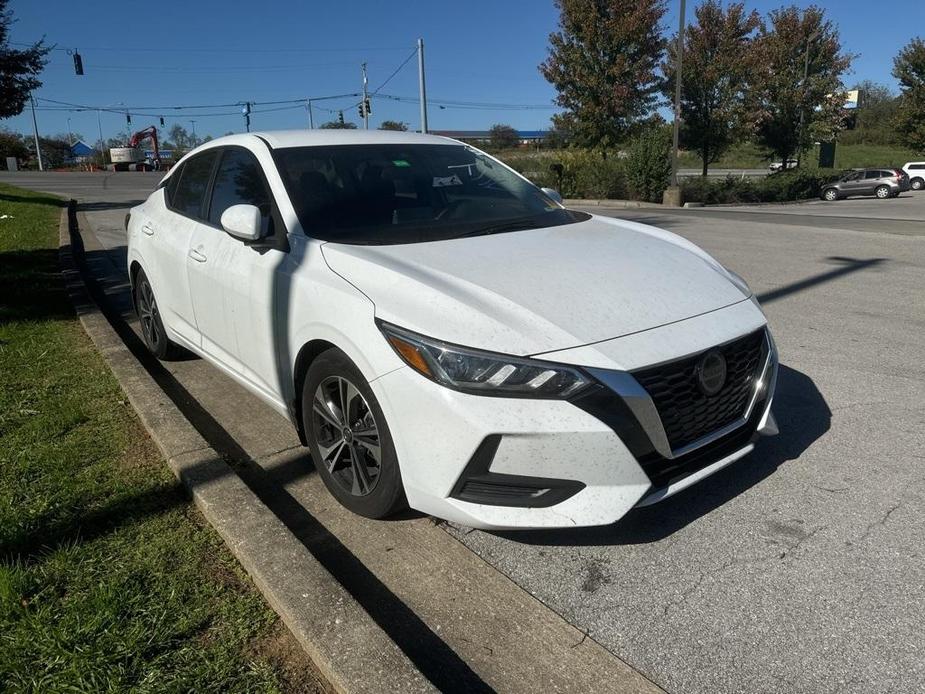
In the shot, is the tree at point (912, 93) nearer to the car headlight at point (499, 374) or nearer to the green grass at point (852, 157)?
the green grass at point (852, 157)

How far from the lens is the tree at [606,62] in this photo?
98.2 ft

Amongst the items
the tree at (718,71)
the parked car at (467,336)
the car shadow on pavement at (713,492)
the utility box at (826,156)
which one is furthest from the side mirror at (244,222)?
the utility box at (826,156)

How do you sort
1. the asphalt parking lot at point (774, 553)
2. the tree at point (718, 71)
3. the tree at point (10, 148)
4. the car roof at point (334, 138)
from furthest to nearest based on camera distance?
the tree at point (10, 148)
the tree at point (718, 71)
the car roof at point (334, 138)
the asphalt parking lot at point (774, 553)

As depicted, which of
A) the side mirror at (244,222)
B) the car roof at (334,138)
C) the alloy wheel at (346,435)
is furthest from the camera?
the car roof at (334,138)

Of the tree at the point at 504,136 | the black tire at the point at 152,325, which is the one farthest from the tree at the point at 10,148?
the black tire at the point at 152,325

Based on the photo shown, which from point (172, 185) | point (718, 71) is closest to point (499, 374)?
point (172, 185)

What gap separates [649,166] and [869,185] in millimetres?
13825

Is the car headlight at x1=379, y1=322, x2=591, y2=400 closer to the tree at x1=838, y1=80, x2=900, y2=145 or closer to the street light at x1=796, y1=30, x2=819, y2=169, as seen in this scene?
the street light at x1=796, y1=30, x2=819, y2=169

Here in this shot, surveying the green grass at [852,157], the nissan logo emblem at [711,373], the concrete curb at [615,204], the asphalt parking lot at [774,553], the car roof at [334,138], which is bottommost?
the asphalt parking lot at [774,553]

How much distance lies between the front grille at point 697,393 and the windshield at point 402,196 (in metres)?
1.26

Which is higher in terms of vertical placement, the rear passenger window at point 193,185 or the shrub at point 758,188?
the rear passenger window at point 193,185

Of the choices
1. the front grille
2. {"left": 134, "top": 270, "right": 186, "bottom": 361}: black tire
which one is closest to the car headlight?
the front grille

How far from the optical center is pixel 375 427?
276 centimetres

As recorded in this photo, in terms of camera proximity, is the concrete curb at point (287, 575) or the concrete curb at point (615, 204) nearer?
the concrete curb at point (287, 575)
